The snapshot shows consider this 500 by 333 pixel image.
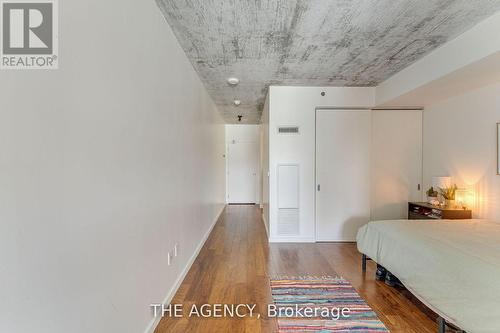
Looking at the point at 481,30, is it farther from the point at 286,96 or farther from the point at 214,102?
the point at 214,102

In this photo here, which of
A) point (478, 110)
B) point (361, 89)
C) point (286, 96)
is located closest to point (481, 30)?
point (478, 110)

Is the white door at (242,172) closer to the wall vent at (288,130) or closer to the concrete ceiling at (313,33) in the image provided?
the wall vent at (288,130)

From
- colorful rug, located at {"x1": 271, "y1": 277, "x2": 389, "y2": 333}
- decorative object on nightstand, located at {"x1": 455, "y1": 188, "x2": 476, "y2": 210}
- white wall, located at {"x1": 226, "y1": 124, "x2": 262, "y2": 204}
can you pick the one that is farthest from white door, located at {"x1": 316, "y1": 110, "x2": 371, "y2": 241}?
white wall, located at {"x1": 226, "y1": 124, "x2": 262, "y2": 204}

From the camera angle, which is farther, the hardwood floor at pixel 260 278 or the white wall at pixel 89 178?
the hardwood floor at pixel 260 278

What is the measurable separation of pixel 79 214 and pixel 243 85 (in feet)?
11.1

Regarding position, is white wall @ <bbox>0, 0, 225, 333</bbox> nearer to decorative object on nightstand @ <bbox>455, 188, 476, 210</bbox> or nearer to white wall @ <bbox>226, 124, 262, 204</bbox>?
decorative object on nightstand @ <bbox>455, 188, 476, 210</bbox>

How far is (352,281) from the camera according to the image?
2793mm

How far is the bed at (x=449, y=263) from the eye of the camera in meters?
1.56

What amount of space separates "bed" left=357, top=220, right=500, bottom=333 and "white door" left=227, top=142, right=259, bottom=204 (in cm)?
519

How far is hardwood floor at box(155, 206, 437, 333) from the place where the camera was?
2.07m

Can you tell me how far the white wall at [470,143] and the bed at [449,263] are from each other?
1.80ft

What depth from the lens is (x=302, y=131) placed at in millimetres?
4199

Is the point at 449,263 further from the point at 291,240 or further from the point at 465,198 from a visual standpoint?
the point at 291,240

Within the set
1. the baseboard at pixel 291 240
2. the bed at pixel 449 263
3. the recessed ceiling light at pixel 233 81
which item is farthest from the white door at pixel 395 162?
the recessed ceiling light at pixel 233 81
